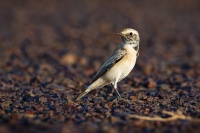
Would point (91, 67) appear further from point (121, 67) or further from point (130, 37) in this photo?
point (121, 67)

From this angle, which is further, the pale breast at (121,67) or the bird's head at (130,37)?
the bird's head at (130,37)

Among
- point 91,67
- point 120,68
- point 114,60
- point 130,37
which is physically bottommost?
point 120,68

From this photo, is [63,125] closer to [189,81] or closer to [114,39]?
[189,81]

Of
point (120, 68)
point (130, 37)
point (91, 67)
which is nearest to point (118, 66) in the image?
point (120, 68)

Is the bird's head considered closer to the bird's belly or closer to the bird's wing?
the bird's wing

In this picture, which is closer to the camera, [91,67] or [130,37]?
[130,37]

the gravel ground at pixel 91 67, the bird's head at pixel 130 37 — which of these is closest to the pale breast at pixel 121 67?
the bird's head at pixel 130 37

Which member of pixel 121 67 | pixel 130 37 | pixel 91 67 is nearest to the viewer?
pixel 121 67

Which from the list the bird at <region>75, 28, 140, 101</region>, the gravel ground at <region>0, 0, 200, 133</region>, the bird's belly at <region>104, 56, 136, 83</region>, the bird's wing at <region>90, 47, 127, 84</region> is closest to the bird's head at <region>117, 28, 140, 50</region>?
the bird at <region>75, 28, 140, 101</region>

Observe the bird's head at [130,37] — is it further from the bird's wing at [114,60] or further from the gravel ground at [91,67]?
the gravel ground at [91,67]
